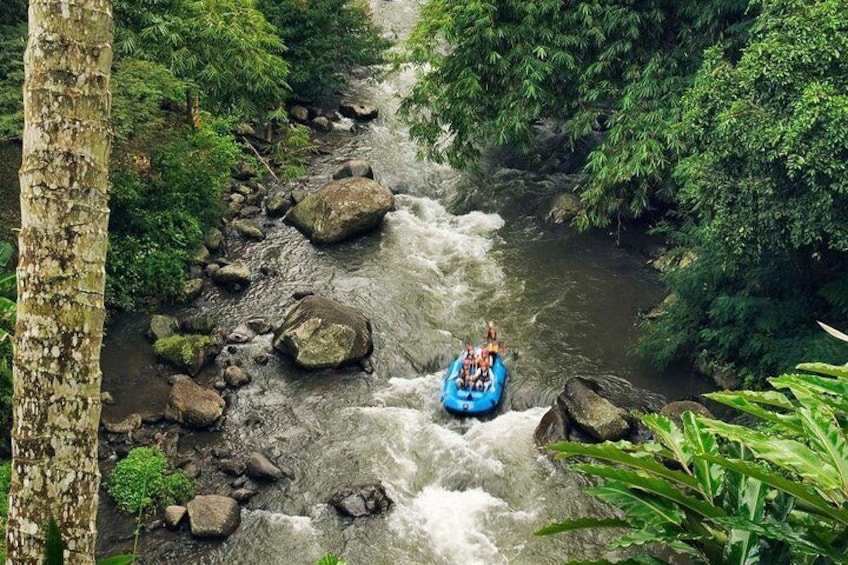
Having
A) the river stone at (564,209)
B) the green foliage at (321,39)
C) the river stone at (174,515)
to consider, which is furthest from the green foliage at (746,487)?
the green foliage at (321,39)

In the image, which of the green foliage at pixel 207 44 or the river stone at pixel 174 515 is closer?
the river stone at pixel 174 515

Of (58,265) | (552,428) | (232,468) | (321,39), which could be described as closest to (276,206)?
(321,39)

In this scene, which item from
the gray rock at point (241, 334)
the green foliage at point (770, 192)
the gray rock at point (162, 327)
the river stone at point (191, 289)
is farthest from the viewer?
Answer: the river stone at point (191, 289)

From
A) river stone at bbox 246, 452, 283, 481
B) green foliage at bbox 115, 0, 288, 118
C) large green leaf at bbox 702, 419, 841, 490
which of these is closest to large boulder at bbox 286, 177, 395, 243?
green foliage at bbox 115, 0, 288, 118

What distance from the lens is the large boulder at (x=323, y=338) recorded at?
1251cm

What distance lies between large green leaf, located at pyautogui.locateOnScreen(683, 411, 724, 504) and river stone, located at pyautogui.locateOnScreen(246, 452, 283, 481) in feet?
28.3

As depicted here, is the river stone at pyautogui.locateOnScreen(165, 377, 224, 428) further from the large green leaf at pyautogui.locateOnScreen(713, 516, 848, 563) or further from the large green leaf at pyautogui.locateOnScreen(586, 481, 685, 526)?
the large green leaf at pyautogui.locateOnScreen(713, 516, 848, 563)

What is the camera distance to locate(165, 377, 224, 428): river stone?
36.5 feet

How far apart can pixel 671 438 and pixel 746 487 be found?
0.32 m

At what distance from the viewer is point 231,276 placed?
14.4m

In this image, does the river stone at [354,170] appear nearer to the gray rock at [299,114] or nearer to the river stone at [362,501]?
the gray rock at [299,114]

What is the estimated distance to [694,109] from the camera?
34.5 ft

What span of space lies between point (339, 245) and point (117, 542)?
8.51m

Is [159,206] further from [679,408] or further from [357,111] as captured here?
[679,408]
